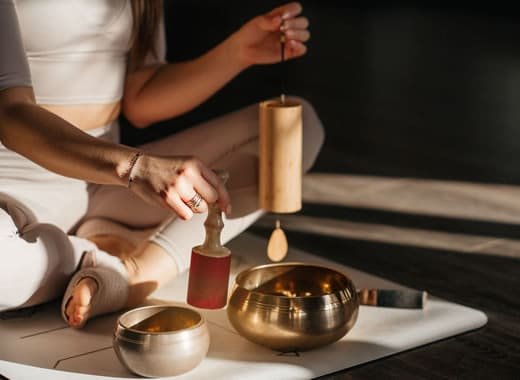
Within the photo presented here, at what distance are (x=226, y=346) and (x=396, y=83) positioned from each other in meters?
2.61

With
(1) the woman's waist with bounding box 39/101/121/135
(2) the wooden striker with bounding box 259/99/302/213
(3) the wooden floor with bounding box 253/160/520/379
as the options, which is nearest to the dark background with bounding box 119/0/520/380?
(3) the wooden floor with bounding box 253/160/520/379

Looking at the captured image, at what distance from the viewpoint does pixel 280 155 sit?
1749mm

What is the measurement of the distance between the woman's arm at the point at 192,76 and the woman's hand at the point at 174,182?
1.90ft

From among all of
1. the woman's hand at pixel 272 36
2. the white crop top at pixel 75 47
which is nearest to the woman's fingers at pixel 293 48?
the woman's hand at pixel 272 36

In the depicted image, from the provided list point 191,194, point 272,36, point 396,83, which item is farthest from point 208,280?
point 396,83

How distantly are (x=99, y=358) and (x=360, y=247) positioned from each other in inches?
31.0

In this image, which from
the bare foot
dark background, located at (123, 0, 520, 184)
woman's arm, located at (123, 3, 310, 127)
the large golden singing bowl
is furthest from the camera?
dark background, located at (123, 0, 520, 184)

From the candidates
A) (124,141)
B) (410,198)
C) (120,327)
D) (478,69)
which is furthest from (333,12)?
(120,327)

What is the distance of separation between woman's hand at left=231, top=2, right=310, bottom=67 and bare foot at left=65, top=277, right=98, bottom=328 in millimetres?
544

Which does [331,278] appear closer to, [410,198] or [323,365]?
[323,365]

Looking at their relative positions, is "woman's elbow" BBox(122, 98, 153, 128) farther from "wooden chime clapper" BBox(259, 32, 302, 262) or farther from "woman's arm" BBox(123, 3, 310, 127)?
"wooden chime clapper" BBox(259, 32, 302, 262)

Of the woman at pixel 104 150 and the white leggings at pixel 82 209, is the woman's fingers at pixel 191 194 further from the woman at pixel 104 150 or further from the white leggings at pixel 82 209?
the white leggings at pixel 82 209

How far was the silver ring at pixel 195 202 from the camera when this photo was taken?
4.50ft

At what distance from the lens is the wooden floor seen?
1578 millimetres
